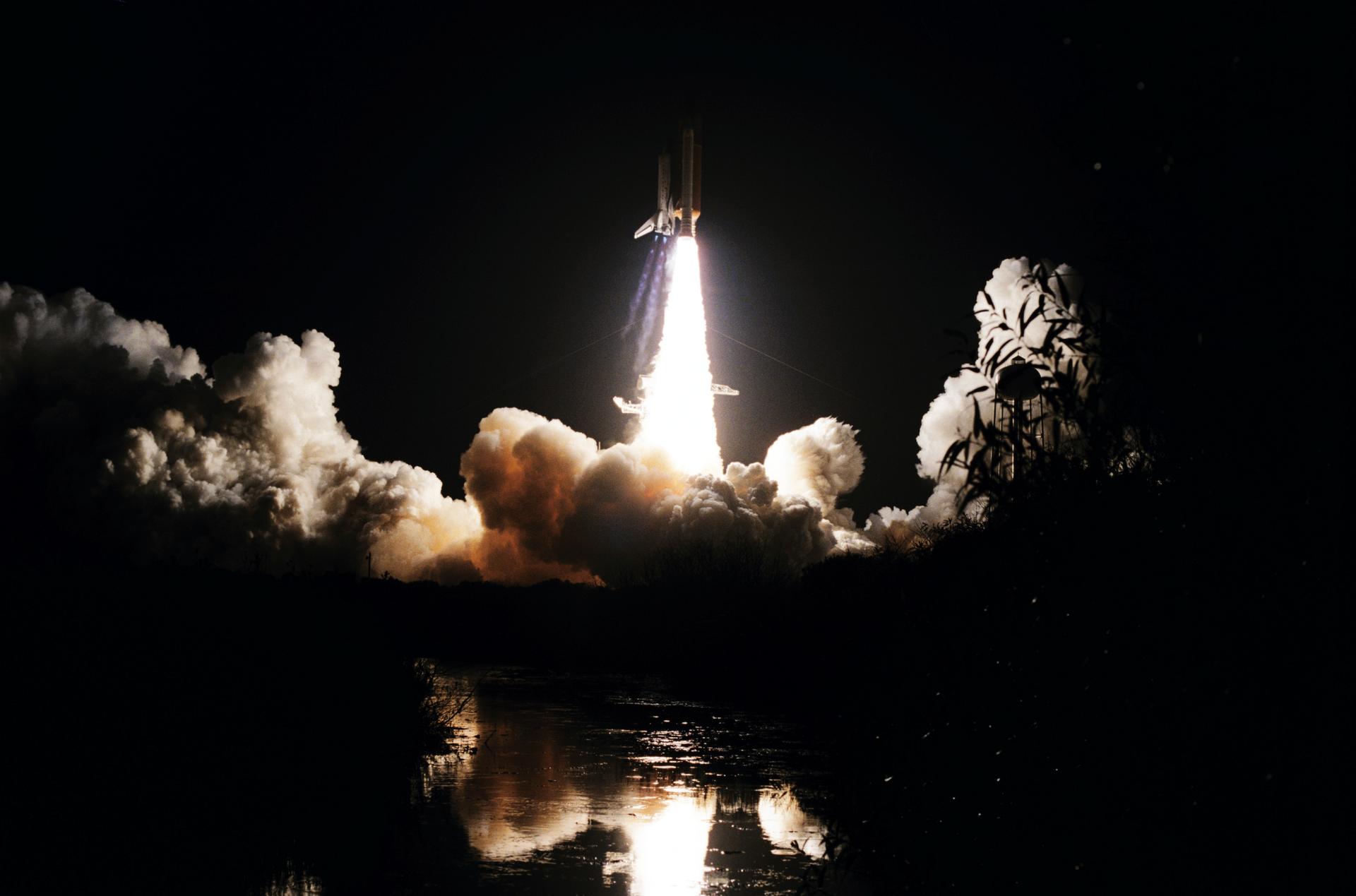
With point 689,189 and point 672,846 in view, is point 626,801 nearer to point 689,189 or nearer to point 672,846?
point 672,846

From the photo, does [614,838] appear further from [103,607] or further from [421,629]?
[421,629]

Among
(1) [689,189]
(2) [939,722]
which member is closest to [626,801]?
(2) [939,722]

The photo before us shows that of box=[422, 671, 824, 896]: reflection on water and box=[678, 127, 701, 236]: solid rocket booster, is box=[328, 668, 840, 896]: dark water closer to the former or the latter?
box=[422, 671, 824, 896]: reflection on water

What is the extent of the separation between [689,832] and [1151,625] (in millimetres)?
9801

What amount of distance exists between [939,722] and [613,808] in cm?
805

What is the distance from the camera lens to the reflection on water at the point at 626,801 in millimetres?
14453

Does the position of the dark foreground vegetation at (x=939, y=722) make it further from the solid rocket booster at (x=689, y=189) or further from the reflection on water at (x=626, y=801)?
the solid rocket booster at (x=689, y=189)

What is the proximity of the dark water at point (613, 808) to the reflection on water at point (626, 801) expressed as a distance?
32 millimetres

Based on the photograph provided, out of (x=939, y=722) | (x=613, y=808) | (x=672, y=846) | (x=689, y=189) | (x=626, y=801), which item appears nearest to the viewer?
(x=939, y=722)

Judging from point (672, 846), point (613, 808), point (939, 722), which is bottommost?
point (672, 846)

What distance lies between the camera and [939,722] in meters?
11.6

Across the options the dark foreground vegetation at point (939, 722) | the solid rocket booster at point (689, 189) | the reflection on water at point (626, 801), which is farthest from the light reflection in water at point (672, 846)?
the solid rocket booster at point (689, 189)

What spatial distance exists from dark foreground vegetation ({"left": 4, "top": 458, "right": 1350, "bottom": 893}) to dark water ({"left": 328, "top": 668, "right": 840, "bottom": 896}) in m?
0.74

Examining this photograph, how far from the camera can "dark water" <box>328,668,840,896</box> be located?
14.2m
